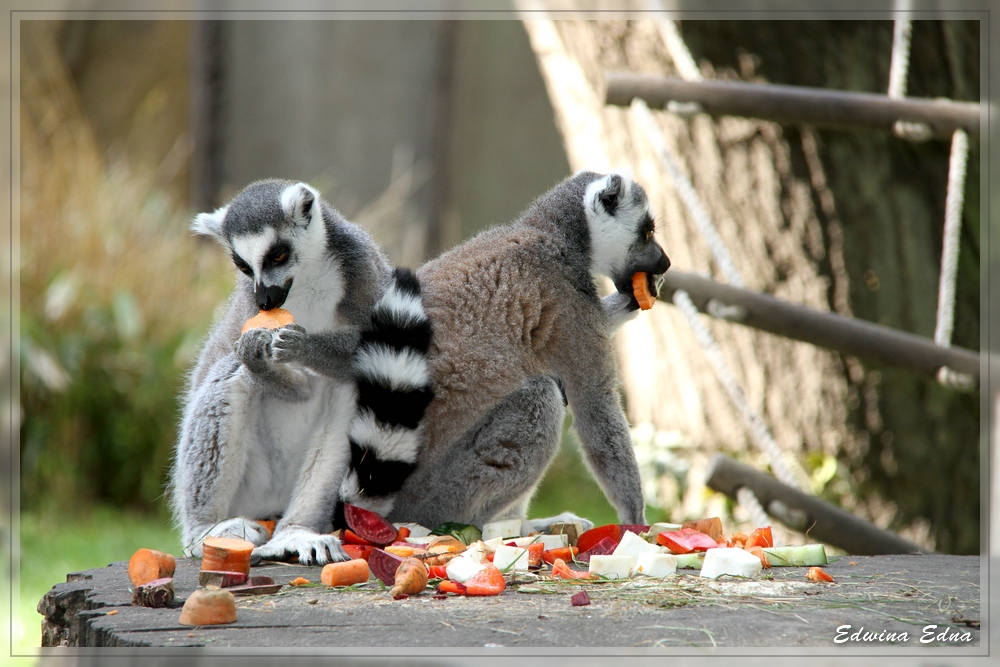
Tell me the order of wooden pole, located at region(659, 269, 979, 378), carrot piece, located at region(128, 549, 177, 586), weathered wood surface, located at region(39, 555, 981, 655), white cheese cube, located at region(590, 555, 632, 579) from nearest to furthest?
weathered wood surface, located at region(39, 555, 981, 655), carrot piece, located at region(128, 549, 177, 586), white cheese cube, located at region(590, 555, 632, 579), wooden pole, located at region(659, 269, 979, 378)

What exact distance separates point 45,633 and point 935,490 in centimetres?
471

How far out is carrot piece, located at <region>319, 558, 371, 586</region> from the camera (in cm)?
254

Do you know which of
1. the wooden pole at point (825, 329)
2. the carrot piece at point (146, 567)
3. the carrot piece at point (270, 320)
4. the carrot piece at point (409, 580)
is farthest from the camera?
the wooden pole at point (825, 329)

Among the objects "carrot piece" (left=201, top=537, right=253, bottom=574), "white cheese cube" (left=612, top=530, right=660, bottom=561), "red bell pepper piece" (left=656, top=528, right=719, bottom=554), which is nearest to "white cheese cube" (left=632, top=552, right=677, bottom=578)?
"white cheese cube" (left=612, top=530, right=660, bottom=561)

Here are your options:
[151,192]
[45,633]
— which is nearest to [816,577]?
[45,633]

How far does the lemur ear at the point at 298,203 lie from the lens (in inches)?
129

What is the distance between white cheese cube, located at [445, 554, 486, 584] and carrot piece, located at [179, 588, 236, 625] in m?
0.67

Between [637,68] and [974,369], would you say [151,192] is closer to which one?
[637,68]

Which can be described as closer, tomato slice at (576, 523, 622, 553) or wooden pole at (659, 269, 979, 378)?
tomato slice at (576, 523, 622, 553)

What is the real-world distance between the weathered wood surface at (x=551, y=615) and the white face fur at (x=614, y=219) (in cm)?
154

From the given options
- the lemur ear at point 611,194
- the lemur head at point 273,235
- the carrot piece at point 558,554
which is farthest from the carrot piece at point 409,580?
the lemur ear at point 611,194

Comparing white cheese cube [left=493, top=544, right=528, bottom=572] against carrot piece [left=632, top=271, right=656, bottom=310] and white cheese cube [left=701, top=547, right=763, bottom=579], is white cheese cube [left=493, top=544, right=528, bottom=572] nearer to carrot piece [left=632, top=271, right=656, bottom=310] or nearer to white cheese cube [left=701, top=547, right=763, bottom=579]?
white cheese cube [left=701, top=547, right=763, bottom=579]

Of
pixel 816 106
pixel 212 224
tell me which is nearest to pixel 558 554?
pixel 212 224

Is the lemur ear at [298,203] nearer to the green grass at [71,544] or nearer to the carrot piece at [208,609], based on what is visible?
the carrot piece at [208,609]
